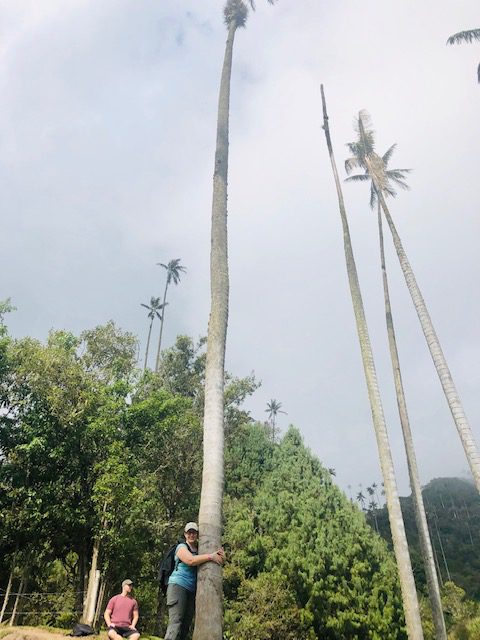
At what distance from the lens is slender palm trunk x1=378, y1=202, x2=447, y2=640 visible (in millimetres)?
15750

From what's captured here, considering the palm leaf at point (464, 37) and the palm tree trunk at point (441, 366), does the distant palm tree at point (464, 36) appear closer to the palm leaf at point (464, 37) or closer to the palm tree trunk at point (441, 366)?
Result: the palm leaf at point (464, 37)

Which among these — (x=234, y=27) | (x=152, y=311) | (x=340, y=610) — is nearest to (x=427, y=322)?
(x=234, y=27)

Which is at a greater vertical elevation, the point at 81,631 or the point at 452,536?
the point at 452,536

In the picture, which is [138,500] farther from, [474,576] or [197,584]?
[474,576]

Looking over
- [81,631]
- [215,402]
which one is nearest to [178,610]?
[215,402]

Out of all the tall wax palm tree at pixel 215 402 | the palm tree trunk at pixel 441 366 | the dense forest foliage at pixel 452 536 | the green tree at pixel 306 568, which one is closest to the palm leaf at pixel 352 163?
the palm tree trunk at pixel 441 366

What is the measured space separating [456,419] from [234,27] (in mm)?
13278

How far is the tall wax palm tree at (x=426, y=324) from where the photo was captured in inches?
482

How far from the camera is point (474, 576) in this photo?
54.0 meters

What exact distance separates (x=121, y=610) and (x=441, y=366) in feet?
35.5

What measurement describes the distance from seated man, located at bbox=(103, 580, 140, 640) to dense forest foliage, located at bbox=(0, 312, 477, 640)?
803 centimetres

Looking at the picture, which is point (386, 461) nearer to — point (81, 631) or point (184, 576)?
point (81, 631)

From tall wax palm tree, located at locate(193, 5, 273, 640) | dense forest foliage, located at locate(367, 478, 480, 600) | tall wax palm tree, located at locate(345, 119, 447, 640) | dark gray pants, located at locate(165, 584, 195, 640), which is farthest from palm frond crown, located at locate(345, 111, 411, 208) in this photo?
dense forest foliage, located at locate(367, 478, 480, 600)

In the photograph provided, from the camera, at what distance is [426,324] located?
14766 mm
